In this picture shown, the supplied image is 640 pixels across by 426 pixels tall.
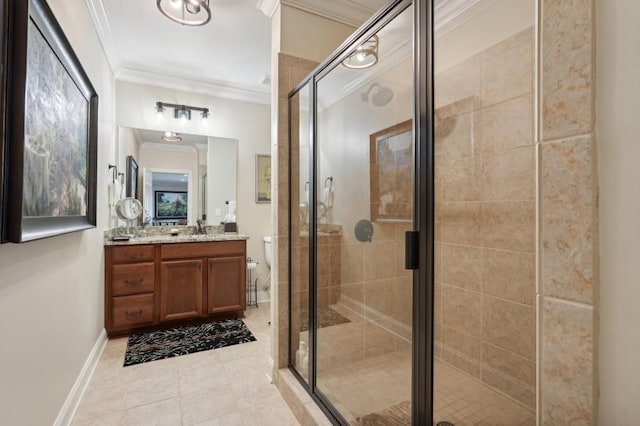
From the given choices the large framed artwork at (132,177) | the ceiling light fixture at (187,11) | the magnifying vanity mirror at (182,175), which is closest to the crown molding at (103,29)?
the ceiling light fixture at (187,11)

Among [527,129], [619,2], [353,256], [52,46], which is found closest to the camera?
[619,2]

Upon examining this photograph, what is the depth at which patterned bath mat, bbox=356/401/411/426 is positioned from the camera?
1211mm

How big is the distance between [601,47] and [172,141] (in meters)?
3.69

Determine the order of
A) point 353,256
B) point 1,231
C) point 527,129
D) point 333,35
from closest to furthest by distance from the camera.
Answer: point 1,231 → point 527,129 → point 353,256 → point 333,35

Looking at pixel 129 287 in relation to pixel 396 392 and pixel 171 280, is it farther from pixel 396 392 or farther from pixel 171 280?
pixel 396 392

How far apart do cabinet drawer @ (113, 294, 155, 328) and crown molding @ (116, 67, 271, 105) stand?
225 centimetres

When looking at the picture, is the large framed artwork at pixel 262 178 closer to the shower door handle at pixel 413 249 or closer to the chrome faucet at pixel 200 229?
the chrome faucet at pixel 200 229

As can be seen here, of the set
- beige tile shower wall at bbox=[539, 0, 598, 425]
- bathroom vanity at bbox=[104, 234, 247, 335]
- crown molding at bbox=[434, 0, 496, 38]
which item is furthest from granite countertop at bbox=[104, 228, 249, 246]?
beige tile shower wall at bbox=[539, 0, 598, 425]

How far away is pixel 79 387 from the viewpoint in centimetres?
182

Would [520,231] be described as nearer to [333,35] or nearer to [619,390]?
[619,390]

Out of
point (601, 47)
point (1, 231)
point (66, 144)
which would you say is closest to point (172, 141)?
point (66, 144)

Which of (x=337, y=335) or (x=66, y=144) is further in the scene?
(x=337, y=335)

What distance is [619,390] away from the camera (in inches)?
20.0

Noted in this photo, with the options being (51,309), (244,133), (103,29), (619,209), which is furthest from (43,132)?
(244,133)
